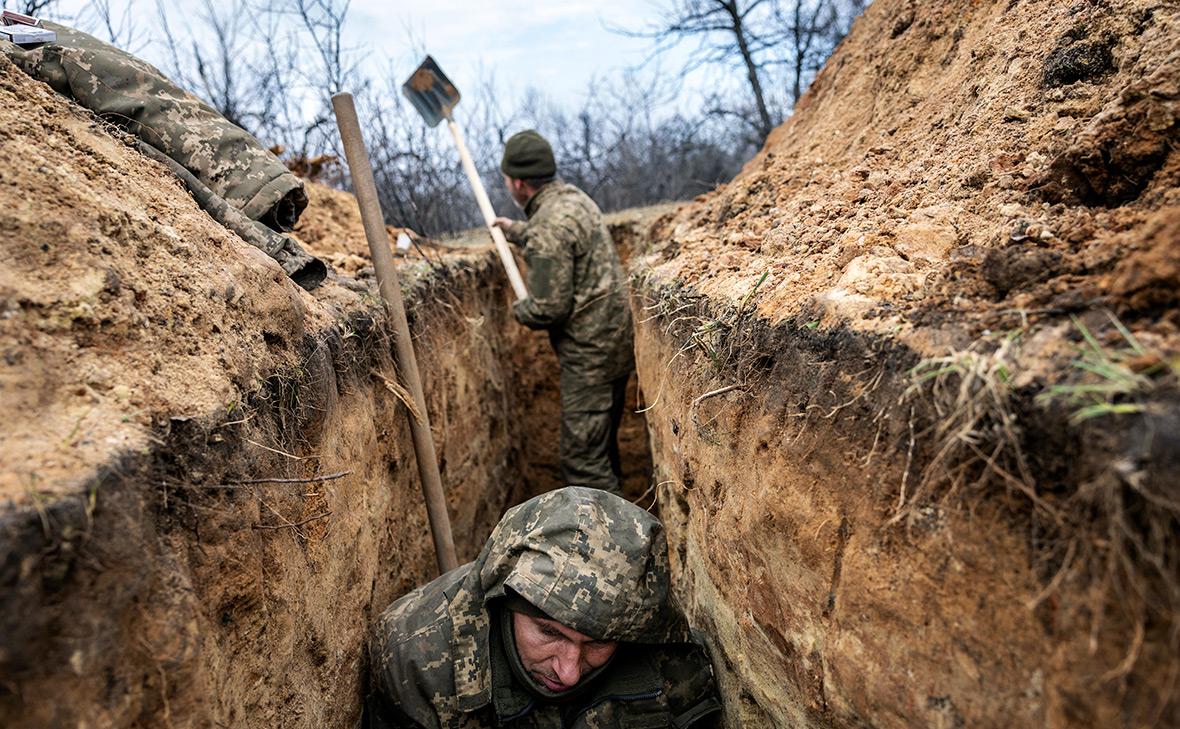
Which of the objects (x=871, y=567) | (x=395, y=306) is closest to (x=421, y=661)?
(x=871, y=567)

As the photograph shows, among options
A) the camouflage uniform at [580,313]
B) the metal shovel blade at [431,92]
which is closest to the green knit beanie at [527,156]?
the camouflage uniform at [580,313]

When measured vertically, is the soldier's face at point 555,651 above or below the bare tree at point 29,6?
below

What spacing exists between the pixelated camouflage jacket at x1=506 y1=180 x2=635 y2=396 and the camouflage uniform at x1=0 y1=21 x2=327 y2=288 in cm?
188

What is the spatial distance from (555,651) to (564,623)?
0.17 m

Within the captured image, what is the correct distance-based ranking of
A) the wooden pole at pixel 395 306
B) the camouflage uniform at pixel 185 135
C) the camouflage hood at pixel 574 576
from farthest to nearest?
the wooden pole at pixel 395 306
the camouflage uniform at pixel 185 135
the camouflage hood at pixel 574 576

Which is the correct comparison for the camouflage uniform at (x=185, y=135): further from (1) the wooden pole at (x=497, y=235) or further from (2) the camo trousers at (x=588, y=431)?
(2) the camo trousers at (x=588, y=431)

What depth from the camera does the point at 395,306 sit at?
127 inches

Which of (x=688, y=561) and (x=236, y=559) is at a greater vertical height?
(x=236, y=559)

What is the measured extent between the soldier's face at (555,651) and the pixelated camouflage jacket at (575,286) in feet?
9.23

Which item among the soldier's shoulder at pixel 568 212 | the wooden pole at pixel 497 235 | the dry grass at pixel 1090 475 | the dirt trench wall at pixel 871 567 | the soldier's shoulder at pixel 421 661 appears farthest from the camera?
the wooden pole at pixel 497 235

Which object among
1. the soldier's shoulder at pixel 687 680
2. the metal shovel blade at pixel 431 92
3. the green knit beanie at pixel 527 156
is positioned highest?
the metal shovel blade at pixel 431 92

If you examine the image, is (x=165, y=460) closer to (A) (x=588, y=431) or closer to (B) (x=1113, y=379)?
(B) (x=1113, y=379)

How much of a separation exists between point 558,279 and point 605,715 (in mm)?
2951

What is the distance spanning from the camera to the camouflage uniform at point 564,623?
2.05 metres
